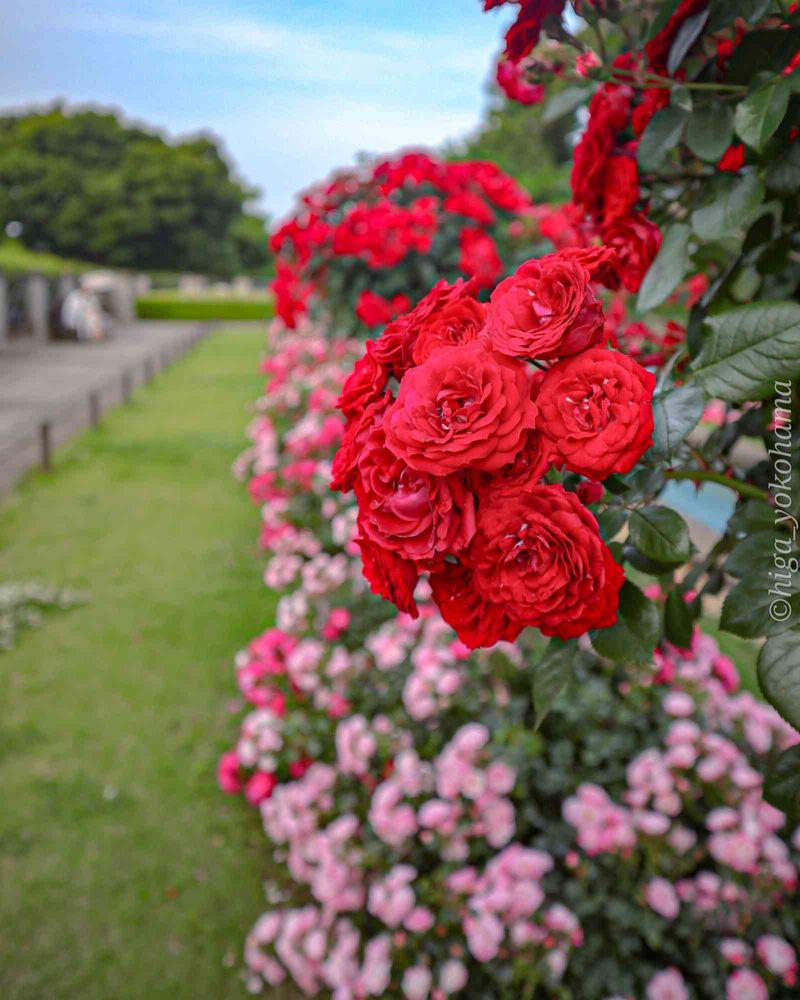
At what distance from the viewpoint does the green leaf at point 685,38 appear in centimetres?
87

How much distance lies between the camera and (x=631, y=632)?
0.82 meters

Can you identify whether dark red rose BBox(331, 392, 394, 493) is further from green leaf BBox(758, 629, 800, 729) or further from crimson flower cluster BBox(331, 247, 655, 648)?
green leaf BBox(758, 629, 800, 729)

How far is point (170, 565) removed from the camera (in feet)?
17.5

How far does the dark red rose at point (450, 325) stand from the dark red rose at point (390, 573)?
17cm

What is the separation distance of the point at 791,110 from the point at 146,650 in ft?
12.6

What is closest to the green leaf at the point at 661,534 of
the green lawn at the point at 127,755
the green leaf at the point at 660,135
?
the green leaf at the point at 660,135

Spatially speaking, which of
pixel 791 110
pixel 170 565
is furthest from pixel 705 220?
pixel 170 565

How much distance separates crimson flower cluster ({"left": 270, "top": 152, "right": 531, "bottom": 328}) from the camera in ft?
9.32

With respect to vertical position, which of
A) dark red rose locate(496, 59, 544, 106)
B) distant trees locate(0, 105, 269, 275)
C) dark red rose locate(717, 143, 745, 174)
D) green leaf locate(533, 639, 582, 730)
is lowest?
green leaf locate(533, 639, 582, 730)

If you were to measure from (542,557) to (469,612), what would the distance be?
10 centimetres

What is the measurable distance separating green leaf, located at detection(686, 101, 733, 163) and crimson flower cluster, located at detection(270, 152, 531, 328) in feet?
5.44

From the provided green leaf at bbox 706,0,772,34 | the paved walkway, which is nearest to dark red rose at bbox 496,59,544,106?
green leaf at bbox 706,0,772,34

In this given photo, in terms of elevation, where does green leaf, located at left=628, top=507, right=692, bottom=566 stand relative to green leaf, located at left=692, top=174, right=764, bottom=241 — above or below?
below

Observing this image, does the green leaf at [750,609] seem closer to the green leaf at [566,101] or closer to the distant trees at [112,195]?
the green leaf at [566,101]
